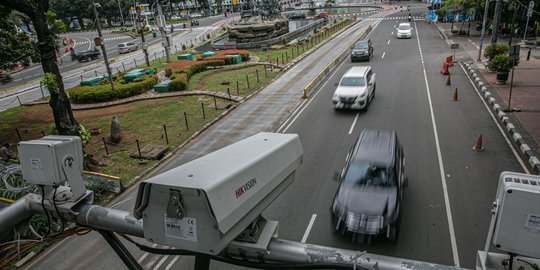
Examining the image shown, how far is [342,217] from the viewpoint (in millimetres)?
8742

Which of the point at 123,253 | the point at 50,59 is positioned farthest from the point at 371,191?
the point at 50,59

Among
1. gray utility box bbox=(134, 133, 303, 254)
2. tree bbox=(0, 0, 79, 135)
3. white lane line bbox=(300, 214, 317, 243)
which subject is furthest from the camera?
tree bbox=(0, 0, 79, 135)

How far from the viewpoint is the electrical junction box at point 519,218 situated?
2.04 meters

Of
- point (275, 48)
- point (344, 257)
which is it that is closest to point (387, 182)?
point (344, 257)

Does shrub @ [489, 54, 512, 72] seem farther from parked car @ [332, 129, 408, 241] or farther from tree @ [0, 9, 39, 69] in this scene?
tree @ [0, 9, 39, 69]

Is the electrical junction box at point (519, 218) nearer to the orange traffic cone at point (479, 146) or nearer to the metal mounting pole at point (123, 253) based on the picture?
the metal mounting pole at point (123, 253)

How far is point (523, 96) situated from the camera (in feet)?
62.3

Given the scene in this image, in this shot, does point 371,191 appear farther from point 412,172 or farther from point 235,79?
point 235,79

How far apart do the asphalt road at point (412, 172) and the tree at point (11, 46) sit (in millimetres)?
11301

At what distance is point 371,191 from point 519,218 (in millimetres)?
7157

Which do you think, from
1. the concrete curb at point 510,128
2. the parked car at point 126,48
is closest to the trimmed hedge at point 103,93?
the concrete curb at point 510,128

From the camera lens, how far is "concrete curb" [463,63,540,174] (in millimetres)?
12031

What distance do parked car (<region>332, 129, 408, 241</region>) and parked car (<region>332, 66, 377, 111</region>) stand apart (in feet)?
26.1

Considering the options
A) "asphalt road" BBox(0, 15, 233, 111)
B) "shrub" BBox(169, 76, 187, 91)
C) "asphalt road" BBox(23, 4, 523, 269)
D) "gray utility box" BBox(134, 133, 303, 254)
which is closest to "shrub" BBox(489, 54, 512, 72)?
"asphalt road" BBox(23, 4, 523, 269)
